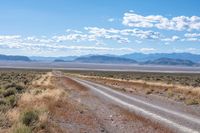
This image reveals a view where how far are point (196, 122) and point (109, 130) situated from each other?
163 inches

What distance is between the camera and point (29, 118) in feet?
47.3

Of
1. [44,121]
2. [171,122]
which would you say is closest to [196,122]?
[171,122]

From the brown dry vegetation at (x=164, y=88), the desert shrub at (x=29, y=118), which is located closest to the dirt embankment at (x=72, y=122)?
the desert shrub at (x=29, y=118)

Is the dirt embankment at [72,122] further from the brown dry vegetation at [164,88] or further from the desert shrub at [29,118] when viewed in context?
the brown dry vegetation at [164,88]

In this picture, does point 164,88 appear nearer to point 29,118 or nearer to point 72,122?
point 72,122

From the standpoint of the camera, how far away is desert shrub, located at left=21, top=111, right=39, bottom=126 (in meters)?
14.1

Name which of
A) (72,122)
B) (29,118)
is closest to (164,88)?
(72,122)

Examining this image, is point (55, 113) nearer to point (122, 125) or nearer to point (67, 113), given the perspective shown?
point (67, 113)

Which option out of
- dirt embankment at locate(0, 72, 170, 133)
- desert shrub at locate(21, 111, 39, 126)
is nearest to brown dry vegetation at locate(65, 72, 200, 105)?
dirt embankment at locate(0, 72, 170, 133)

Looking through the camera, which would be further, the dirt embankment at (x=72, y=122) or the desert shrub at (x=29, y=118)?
the desert shrub at (x=29, y=118)

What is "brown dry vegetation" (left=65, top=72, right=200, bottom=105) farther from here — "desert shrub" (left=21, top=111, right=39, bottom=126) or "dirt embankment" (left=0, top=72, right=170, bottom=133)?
"desert shrub" (left=21, top=111, right=39, bottom=126)

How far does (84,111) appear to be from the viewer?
22.4m

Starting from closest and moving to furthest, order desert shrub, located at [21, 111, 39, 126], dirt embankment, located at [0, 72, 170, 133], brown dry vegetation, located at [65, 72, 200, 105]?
dirt embankment, located at [0, 72, 170, 133] → desert shrub, located at [21, 111, 39, 126] → brown dry vegetation, located at [65, 72, 200, 105]

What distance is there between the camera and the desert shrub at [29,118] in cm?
1411
